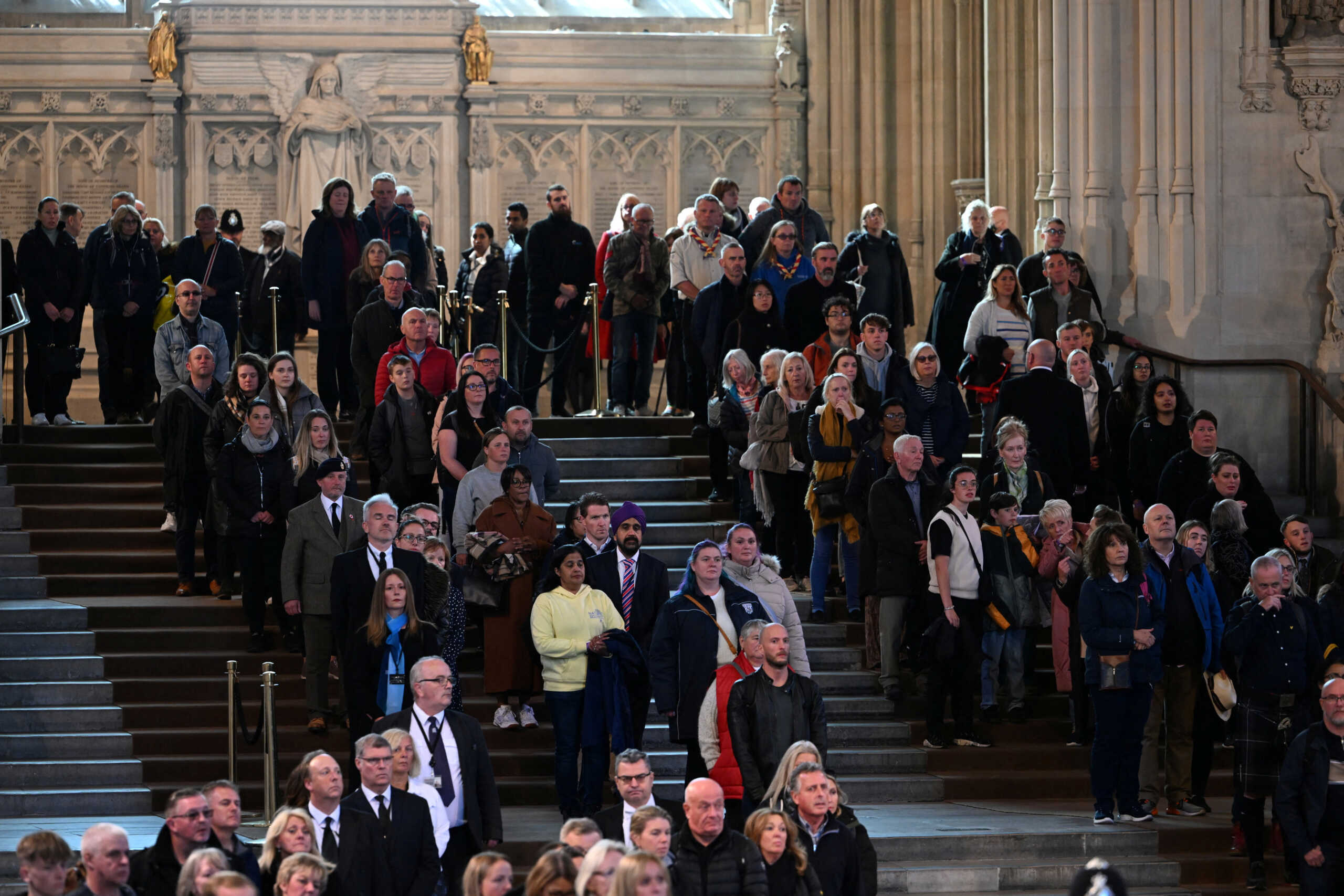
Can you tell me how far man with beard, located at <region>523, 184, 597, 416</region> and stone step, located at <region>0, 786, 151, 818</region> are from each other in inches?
209

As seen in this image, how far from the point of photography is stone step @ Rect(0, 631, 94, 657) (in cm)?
1238

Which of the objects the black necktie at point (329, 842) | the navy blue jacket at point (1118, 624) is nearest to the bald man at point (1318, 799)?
the navy blue jacket at point (1118, 624)

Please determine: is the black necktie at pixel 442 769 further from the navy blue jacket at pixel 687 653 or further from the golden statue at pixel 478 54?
the golden statue at pixel 478 54

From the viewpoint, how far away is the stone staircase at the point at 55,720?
440 inches

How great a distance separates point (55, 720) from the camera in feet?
38.8

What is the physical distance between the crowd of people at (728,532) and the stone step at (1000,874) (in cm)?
43

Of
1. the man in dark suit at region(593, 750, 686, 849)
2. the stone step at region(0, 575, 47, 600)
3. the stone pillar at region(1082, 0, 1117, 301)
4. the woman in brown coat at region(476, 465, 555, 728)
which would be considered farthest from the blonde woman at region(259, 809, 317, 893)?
the stone pillar at region(1082, 0, 1117, 301)

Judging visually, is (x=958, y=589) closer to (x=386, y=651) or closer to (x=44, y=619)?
(x=386, y=651)

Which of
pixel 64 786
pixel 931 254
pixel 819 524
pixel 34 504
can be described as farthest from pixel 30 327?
pixel 931 254

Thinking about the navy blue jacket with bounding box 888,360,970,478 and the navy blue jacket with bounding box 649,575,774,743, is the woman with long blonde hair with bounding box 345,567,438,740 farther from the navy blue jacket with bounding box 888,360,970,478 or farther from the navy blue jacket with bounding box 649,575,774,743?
the navy blue jacket with bounding box 888,360,970,478

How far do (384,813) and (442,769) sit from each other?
0.56m

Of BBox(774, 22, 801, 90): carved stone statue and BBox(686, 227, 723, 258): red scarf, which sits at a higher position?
BBox(774, 22, 801, 90): carved stone statue

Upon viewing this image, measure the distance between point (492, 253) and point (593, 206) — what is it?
394cm

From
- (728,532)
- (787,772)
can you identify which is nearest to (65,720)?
(728,532)
